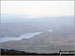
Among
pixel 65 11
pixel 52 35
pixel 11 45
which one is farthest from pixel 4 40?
pixel 65 11

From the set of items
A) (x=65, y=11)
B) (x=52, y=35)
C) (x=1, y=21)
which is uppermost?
(x=65, y=11)

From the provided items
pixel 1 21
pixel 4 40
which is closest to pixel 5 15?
pixel 1 21

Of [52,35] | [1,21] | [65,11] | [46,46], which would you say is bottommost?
[46,46]

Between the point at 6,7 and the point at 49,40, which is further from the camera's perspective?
the point at 49,40

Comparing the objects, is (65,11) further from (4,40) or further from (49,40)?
(4,40)

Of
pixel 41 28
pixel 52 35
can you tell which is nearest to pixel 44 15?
pixel 41 28

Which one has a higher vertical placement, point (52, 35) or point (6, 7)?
point (6, 7)

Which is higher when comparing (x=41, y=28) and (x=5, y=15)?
(x=5, y=15)

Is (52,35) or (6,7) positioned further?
(52,35)

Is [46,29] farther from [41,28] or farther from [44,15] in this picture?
[44,15]
